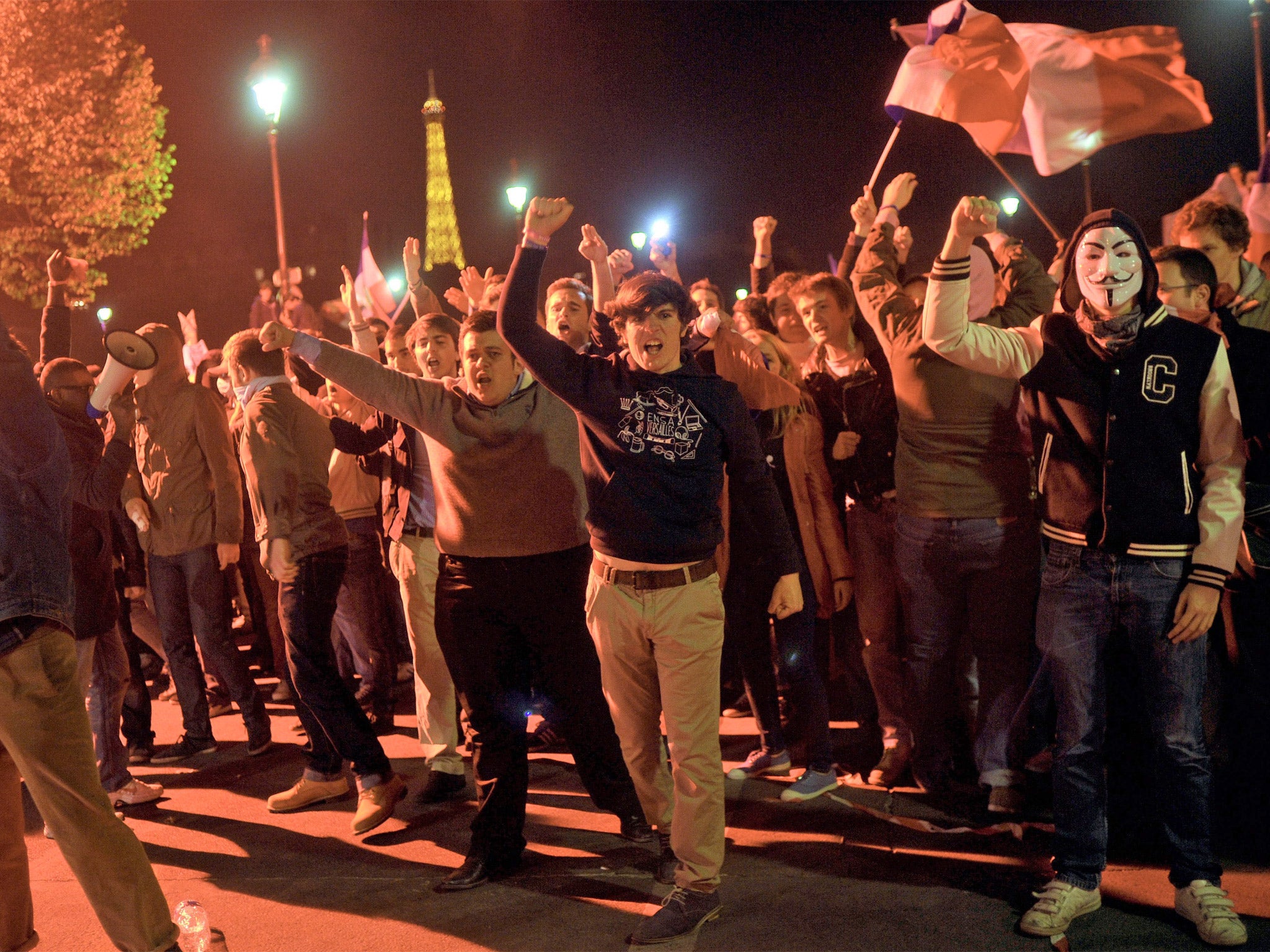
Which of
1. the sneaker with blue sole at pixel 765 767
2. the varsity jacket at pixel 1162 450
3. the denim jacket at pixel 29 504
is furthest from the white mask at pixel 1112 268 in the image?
the denim jacket at pixel 29 504

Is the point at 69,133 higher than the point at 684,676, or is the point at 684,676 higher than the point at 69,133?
the point at 69,133

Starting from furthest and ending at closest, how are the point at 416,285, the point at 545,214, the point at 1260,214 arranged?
the point at 1260,214 → the point at 416,285 → the point at 545,214

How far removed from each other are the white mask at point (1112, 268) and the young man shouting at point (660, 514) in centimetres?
143

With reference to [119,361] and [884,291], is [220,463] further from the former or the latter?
[884,291]

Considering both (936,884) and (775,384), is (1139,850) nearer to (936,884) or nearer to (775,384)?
(936,884)

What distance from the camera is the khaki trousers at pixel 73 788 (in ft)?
11.2

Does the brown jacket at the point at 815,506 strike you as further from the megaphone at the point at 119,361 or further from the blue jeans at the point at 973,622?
the megaphone at the point at 119,361

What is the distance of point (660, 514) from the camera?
12.9ft

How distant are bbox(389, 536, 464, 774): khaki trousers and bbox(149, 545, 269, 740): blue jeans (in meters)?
1.47

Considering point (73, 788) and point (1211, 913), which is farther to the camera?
point (1211, 913)

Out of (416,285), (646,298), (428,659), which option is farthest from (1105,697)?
(416,285)

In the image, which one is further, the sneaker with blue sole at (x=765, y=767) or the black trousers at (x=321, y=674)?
the sneaker with blue sole at (x=765, y=767)

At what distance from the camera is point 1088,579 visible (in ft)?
12.7

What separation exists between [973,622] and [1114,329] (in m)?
1.65
